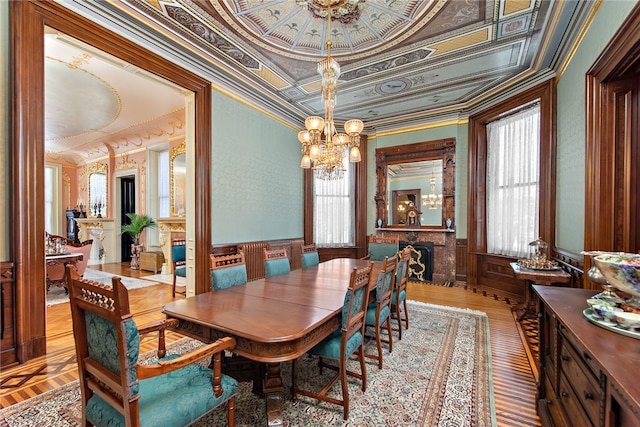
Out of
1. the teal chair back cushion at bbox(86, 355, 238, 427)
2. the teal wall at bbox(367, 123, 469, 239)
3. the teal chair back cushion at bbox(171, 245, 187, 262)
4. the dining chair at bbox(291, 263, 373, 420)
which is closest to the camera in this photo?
the teal chair back cushion at bbox(86, 355, 238, 427)

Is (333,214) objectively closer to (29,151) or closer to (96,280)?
(29,151)

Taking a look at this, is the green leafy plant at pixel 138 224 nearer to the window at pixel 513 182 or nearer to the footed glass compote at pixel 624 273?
the window at pixel 513 182

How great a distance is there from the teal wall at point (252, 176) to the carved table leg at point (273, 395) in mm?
2704

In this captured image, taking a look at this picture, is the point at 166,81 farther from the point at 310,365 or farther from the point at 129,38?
the point at 310,365

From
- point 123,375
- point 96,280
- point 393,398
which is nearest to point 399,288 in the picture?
point 393,398

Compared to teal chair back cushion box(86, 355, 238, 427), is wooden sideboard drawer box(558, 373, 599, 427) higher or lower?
lower

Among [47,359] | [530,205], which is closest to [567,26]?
[530,205]

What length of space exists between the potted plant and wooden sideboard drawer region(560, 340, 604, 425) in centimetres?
790

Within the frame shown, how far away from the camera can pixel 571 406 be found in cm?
133

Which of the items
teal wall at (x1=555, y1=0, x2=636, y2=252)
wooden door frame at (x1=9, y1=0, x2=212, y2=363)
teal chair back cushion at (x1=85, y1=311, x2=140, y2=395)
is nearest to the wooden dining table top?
teal chair back cushion at (x1=85, y1=311, x2=140, y2=395)

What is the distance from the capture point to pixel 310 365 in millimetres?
2422

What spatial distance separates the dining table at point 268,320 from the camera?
54.7 inches

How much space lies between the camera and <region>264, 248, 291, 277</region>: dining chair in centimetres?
299

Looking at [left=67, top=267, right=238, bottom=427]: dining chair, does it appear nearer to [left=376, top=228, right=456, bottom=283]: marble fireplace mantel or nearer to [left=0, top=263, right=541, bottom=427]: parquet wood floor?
[left=0, top=263, right=541, bottom=427]: parquet wood floor
